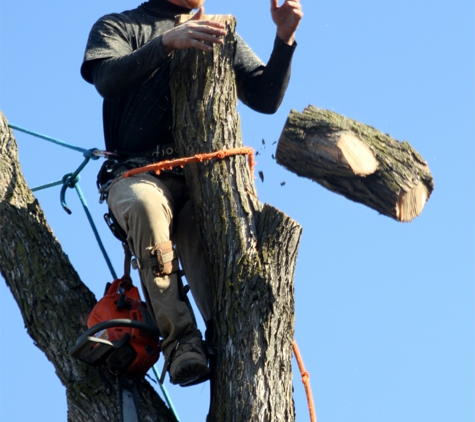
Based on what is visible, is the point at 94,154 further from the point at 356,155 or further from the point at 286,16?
the point at 356,155

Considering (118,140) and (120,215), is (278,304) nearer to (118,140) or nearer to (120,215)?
(120,215)

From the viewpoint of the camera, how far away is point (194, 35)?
3828 millimetres

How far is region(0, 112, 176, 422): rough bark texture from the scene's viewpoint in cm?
360

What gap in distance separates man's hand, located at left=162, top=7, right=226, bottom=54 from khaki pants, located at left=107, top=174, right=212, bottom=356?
623 mm

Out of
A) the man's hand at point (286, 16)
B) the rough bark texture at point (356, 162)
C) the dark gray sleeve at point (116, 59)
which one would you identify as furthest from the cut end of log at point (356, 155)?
the dark gray sleeve at point (116, 59)

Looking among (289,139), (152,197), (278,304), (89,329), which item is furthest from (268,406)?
(289,139)

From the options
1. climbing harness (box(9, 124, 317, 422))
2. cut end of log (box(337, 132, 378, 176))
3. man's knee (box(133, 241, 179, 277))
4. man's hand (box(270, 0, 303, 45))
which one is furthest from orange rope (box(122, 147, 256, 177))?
man's hand (box(270, 0, 303, 45))

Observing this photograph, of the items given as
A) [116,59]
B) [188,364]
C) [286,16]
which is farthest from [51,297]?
[286,16]

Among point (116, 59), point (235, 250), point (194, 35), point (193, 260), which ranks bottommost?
point (235, 250)

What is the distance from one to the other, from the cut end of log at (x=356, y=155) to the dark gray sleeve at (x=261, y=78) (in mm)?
435

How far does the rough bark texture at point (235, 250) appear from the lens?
336cm

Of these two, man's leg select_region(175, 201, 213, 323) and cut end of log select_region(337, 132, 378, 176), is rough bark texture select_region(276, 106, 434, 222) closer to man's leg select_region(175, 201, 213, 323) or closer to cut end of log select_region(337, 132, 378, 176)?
cut end of log select_region(337, 132, 378, 176)

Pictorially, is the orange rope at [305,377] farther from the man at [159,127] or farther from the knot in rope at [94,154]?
the knot in rope at [94,154]

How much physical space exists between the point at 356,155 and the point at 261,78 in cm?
65
